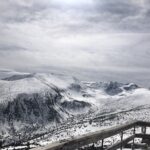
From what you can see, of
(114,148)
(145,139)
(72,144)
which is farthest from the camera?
(145,139)

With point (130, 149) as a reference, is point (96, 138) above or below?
above

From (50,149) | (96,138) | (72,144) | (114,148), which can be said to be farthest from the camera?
(114,148)

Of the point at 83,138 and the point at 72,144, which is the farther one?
the point at 83,138

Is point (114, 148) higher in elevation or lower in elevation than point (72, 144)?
lower

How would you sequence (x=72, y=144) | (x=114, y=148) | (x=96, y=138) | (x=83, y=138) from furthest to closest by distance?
1. (x=114, y=148)
2. (x=96, y=138)
3. (x=83, y=138)
4. (x=72, y=144)

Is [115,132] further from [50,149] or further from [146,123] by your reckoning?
[50,149]

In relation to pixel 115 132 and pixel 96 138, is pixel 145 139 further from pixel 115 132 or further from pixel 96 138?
pixel 96 138

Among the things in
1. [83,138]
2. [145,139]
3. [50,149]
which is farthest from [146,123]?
[50,149]

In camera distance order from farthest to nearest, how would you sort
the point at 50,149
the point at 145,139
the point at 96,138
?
the point at 145,139 < the point at 96,138 < the point at 50,149

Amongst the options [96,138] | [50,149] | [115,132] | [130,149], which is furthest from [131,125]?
[50,149]

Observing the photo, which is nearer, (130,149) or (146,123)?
(130,149)
